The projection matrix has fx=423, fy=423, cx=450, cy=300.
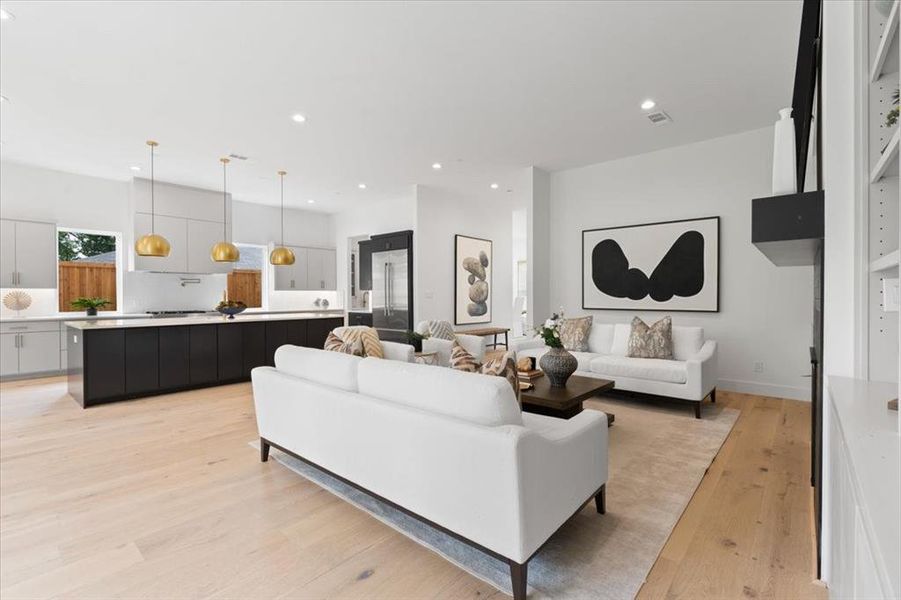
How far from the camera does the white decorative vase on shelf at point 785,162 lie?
1737 millimetres

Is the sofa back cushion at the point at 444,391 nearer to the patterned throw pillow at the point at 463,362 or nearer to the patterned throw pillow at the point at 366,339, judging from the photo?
the patterned throw pillow at the point at 463,362

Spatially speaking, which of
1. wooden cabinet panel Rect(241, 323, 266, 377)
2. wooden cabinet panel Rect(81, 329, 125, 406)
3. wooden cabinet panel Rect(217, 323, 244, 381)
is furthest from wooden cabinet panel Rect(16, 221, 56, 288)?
wooden cabinet panel Rect(241, 323, 266, 377)

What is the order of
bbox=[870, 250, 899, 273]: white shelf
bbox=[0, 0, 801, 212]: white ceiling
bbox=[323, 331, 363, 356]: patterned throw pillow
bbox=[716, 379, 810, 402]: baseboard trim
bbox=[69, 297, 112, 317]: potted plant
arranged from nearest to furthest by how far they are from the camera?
bbox=[870, 250, 899, 273]: white shelf < bbox=[0, 0, 801, 212]: white ceiling < bbox=[323, 331, 363, 356]: patterned throw pillow < bbox=[716, 379, 810, 402]: baseboard trim < bbox=[69, 297, 112, 317]: potted plant

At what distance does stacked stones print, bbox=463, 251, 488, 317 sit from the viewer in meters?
7.89

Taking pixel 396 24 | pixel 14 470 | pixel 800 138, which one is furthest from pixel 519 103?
pixel 14 470

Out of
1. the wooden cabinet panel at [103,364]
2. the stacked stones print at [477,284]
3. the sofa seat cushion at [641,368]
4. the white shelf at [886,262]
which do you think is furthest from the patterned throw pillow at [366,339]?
the stacked stones print at [477,284]

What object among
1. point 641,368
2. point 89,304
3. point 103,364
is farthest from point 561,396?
point 89,304

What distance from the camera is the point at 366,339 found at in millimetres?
3711

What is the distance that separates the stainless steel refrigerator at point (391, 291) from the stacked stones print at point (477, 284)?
4.00 feet

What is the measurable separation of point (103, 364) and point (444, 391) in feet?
14.7

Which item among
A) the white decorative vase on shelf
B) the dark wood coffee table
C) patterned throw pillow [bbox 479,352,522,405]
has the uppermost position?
the white decorative vase on shelf

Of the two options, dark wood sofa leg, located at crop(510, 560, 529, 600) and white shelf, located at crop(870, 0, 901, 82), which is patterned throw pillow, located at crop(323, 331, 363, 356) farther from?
white shelf, located at crop(870, 0, 901, 82)

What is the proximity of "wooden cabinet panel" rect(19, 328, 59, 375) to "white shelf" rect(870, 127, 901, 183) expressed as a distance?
8.24 m

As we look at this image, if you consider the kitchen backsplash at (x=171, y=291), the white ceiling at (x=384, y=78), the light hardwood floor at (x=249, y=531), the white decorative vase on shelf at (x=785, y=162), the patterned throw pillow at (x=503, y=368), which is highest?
the white ceiling at (x=384, y=78)
